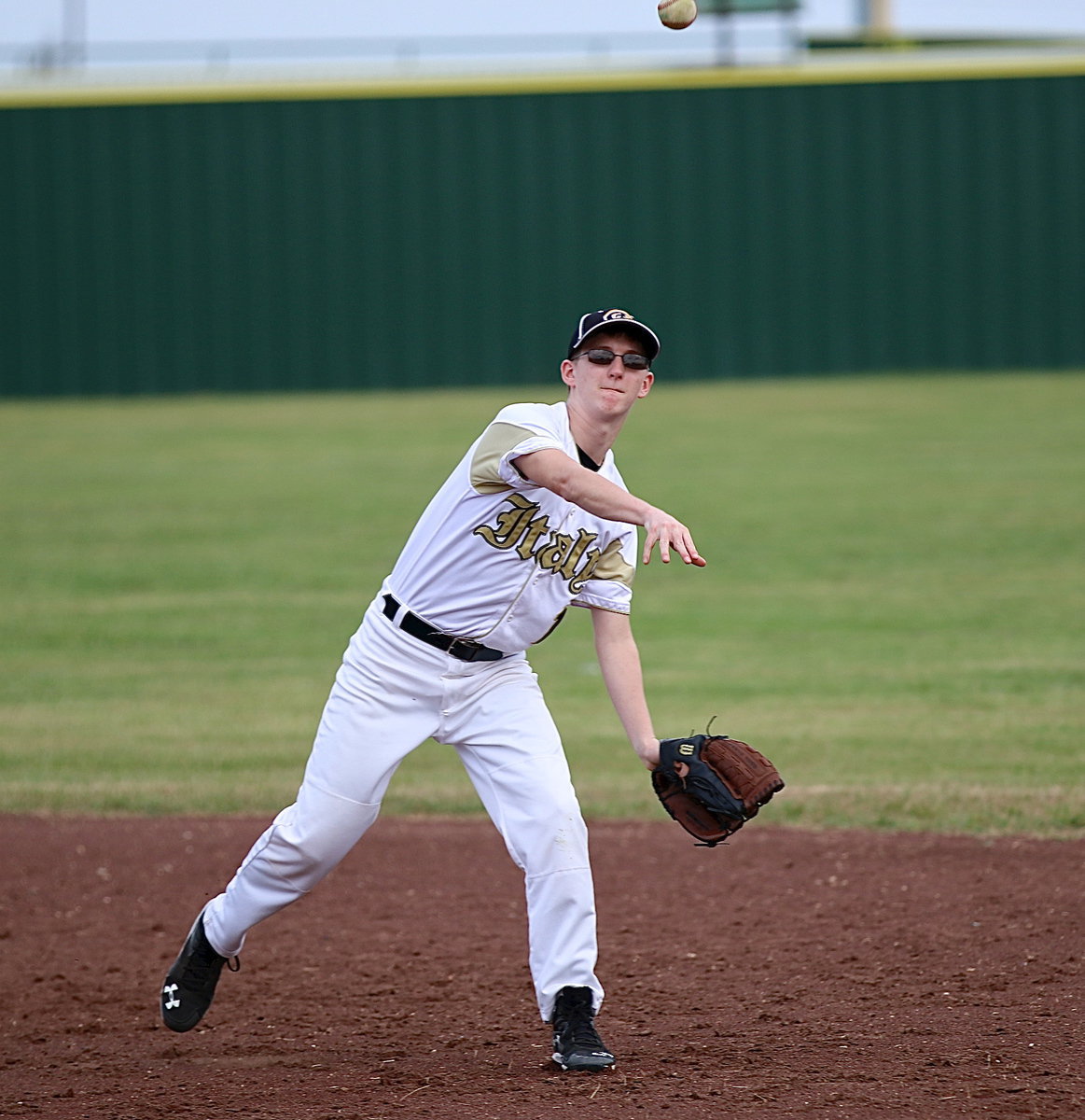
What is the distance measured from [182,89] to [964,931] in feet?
61.5

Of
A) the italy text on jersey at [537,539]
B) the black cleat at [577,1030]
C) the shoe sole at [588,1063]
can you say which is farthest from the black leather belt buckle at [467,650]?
the shoe sole at [588,1063]

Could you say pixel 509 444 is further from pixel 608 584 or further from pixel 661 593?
pixel 661 593

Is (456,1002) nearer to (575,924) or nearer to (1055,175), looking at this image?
(575,924)

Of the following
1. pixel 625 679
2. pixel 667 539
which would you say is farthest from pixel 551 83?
pixel 667 539

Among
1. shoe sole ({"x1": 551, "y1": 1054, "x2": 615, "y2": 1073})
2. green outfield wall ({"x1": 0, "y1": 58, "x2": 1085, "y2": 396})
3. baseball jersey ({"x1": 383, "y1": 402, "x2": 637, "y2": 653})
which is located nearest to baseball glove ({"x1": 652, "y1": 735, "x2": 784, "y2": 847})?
baseball jersey ({"x1": 383, "y1": 402, "x2": 637, "y2": 653})

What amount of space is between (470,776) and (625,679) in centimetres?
48

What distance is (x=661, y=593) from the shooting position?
12508mm

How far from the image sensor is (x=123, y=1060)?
14.3 ft

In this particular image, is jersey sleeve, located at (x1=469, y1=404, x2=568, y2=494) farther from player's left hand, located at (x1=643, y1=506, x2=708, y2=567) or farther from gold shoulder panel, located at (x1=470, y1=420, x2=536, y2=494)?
player's left hand, located at (x1=643, y1=506, x2=708, y2=567)

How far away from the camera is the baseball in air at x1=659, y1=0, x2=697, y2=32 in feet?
16.1

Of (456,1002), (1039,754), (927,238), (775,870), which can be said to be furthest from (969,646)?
(927,238)

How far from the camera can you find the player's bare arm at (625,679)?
4133 millimetres

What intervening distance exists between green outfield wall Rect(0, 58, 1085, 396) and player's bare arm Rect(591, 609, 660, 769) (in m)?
17.7

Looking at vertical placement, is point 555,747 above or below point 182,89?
below
